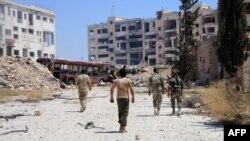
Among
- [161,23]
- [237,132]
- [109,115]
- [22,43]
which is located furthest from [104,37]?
[237,132]

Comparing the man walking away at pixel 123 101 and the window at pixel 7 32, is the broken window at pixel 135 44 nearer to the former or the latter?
the window at pixel 7 32

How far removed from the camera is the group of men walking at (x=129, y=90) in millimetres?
13406

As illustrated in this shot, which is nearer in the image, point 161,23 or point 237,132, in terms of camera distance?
point 237,132

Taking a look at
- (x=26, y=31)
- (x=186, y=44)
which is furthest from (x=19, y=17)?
(x=186, y=44)

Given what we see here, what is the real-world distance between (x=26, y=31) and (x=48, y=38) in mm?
6283

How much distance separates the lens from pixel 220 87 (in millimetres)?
18625

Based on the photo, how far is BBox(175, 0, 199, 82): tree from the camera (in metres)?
35.6

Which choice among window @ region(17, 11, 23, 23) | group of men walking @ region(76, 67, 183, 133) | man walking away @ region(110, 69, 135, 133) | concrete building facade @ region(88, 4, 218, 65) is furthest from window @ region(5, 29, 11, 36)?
man walking away @ region(110, 69, 135, 133)

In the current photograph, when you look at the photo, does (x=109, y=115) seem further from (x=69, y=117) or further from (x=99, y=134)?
(x=99, y=134)

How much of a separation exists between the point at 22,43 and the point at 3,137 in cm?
Result: 7440

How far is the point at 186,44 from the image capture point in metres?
36.7

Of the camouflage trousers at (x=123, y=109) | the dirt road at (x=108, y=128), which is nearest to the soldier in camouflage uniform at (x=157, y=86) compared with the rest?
the dirt road at (x=108, y=128)

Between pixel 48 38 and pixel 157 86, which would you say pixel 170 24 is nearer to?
pixel 48 38

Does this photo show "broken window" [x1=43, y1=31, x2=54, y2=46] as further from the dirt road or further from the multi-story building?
the dirt road
